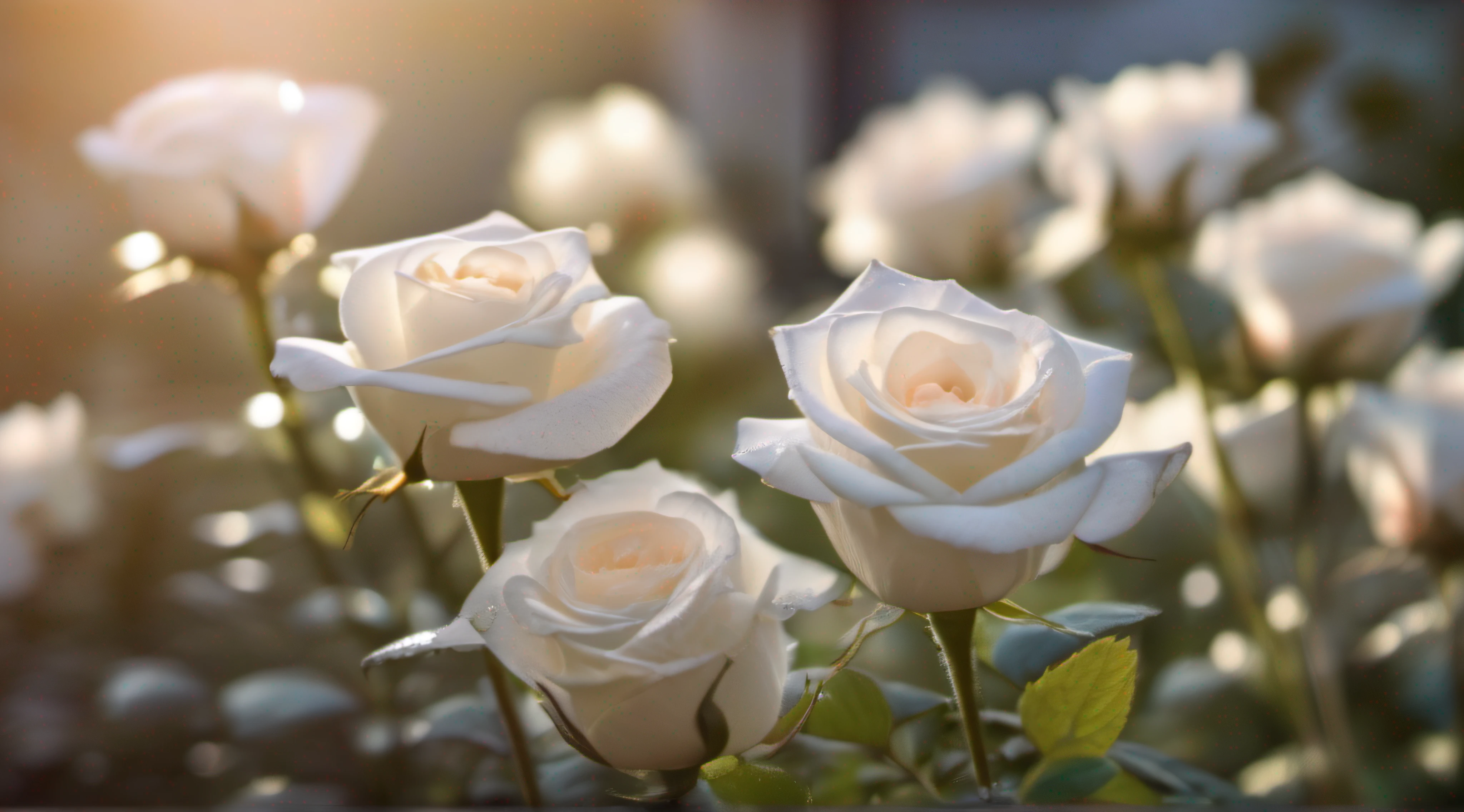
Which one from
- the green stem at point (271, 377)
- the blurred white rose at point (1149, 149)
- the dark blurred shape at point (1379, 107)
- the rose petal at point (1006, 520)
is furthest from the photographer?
the dark blurred shape at point (1379, 107)

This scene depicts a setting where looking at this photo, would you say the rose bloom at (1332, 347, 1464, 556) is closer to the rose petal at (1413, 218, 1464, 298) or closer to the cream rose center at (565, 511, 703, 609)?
the rose petal at (1413, 218, 1464, 298)

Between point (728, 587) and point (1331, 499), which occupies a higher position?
point (728, 587)

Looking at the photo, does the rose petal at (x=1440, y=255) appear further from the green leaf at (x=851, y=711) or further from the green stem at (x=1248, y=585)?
the green leaf at (x=851, y=711)

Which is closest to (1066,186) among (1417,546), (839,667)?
(1417,546)

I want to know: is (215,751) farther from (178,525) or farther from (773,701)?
(773,701)

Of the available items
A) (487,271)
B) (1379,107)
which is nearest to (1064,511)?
(487,271)

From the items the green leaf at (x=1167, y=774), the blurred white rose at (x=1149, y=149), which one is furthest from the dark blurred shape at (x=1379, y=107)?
the green leaf at (x=1167, y=774)
